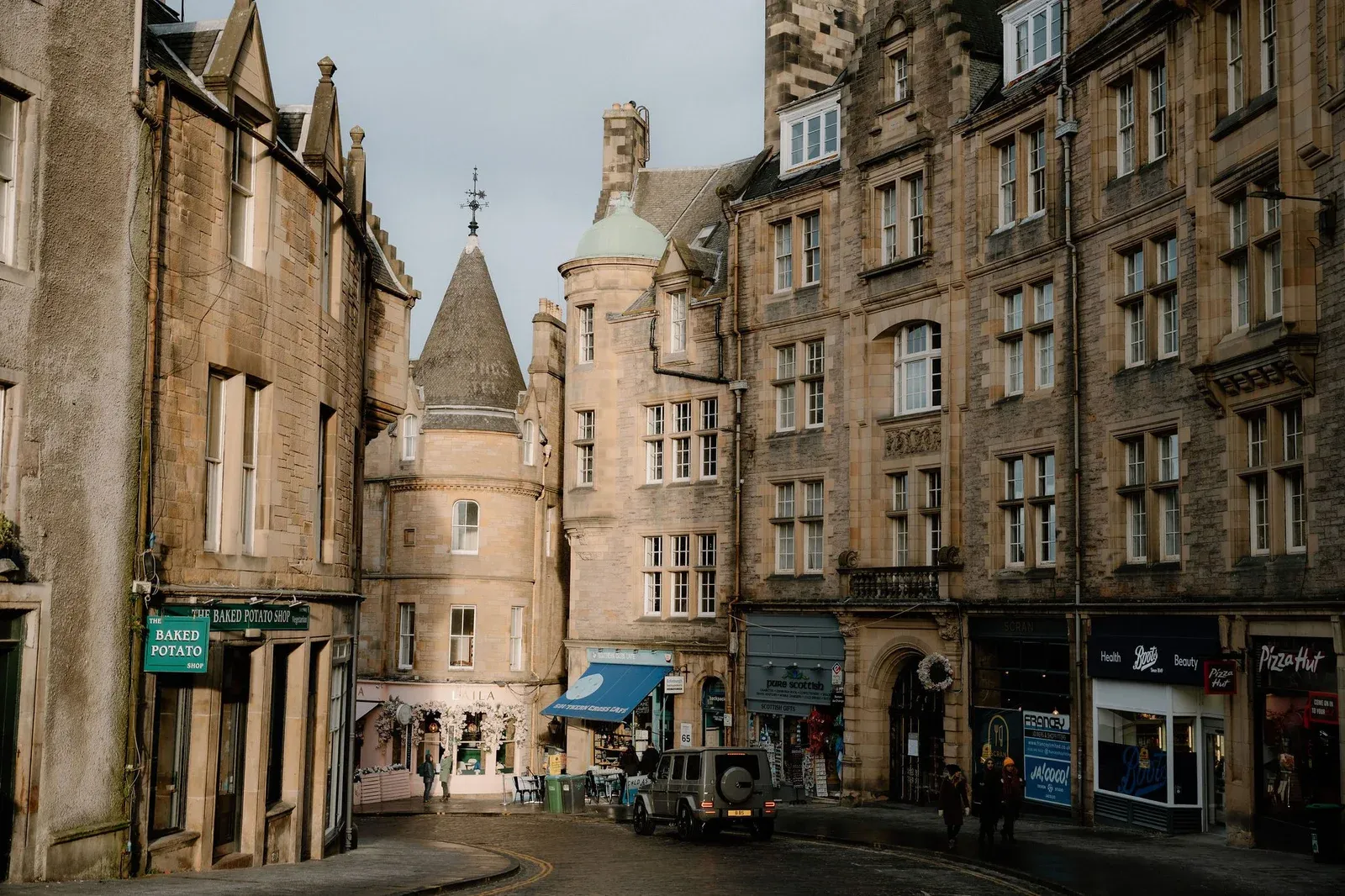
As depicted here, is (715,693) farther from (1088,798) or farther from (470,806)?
(1088,798)

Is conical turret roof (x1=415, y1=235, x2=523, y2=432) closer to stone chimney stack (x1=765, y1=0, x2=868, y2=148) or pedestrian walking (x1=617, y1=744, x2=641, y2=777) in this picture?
stone chimney stack (x1=765, y1=0, x2=868, y2=148)

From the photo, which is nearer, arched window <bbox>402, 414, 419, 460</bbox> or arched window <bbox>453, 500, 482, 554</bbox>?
arched window <bbox>453, 500, 482, 554</bbox>

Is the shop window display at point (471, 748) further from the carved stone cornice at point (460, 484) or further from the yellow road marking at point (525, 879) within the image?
the yellow road marking at point (525, 879)

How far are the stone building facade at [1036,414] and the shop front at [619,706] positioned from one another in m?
1.27

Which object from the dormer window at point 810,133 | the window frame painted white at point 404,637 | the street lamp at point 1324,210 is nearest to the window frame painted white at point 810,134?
the dormer window at point 810,133

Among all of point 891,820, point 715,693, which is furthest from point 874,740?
point 715,693

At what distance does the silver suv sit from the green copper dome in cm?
2148

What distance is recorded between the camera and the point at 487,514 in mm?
51125

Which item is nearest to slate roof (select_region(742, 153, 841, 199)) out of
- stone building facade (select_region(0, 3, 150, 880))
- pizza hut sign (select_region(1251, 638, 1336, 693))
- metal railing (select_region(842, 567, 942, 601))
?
metal railing (select_region(842, 567, 942, 601))

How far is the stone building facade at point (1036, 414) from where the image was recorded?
2405cm

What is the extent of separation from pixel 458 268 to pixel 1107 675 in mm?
31966

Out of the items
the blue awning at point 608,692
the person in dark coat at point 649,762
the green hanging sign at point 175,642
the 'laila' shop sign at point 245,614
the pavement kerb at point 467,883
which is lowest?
the person in dark coat at point 649,762

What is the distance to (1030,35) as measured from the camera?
3300 centimetres

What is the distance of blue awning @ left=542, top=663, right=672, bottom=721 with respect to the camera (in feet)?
138
